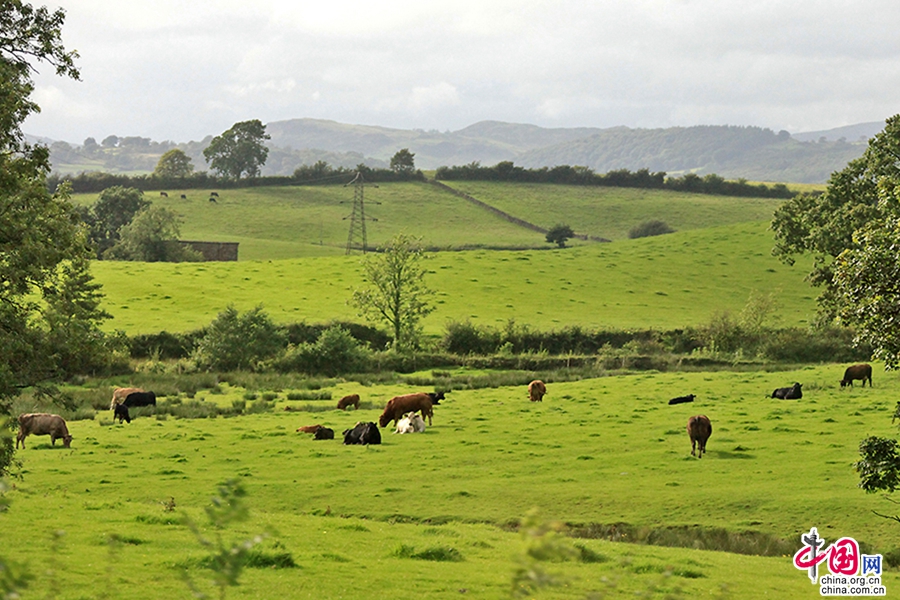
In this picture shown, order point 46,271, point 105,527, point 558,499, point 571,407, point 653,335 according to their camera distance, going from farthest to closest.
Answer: point 653,335
point 571,407
point 558,499
point 46,271
point 105,527

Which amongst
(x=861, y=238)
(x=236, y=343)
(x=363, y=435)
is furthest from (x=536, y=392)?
(x=861, y=238)

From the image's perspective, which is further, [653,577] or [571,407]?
[571,407]

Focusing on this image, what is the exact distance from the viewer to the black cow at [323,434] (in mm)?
30188

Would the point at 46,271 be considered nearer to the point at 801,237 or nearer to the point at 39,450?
the point at 39,450

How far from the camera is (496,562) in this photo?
15.0 metres

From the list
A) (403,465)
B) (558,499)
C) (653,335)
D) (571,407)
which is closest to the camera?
(558,499)

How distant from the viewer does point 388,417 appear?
109 feet

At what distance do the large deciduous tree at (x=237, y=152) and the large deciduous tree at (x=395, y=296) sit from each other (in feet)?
318

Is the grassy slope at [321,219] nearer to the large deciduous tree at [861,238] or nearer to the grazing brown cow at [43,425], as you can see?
the large deciduous tree at [861,238]

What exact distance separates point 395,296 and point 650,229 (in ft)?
219

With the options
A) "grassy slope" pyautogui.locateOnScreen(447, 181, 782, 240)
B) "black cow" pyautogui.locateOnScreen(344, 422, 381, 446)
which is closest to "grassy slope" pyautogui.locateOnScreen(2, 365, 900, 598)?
"black cow" pyautogui.locateOnScreen(344, 422, 381, 446)

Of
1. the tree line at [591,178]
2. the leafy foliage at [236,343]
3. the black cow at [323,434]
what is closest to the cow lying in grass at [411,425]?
the black cow at [323,434]

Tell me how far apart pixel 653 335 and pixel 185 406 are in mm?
37682

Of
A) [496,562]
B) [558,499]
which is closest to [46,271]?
[496,562]
